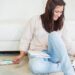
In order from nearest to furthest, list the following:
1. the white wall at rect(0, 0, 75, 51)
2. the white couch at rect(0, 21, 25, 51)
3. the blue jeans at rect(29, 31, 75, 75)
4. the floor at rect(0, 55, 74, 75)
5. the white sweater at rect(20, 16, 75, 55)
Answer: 1. the blue jeans at rect(29, 31, 75, 75)
2. the floor at rect(0, 55, 74, 75)
3. the white sweater at rect(20, 16, 75, 55)
4. the white couch at rect(0, 21, 25, 51)
5. the white wall at rect(0, 0, 75, 51)

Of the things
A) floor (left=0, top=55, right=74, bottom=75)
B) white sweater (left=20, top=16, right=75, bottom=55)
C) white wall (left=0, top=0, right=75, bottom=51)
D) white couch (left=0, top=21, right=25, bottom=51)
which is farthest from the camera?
white wall (left=0, top=0, right=75, bottom=51)

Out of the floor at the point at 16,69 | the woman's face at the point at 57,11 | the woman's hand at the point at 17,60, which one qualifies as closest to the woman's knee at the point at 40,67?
the floor at the point at 16,69

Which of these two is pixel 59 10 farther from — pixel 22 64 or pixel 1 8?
pixel 1 8

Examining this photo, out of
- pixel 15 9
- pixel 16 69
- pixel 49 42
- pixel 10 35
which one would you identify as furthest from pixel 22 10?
pixel 49 42

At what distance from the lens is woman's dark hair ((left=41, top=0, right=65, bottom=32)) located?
191 cm

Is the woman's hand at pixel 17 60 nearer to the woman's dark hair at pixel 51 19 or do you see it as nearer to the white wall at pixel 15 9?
Answer: the woman's dark hair at pixel 51 19

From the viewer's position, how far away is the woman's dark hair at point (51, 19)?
6.26 ft

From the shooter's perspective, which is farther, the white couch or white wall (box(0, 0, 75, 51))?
white wall (box(0, 0, 75, 51))

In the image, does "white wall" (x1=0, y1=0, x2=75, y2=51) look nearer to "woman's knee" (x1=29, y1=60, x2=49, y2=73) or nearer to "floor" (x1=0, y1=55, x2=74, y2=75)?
"floor" (x1=0, y1=55, x2=74, y2=75)

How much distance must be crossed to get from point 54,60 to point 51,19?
39 centimetres

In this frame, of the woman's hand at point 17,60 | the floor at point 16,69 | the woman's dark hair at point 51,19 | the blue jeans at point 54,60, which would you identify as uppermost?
the woman's dark hair at point 51,19

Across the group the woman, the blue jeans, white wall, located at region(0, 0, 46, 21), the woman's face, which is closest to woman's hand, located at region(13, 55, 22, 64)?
the woman

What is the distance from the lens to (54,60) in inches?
73.0

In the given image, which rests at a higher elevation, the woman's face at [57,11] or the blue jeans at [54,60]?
the woman's face at [57,11]
